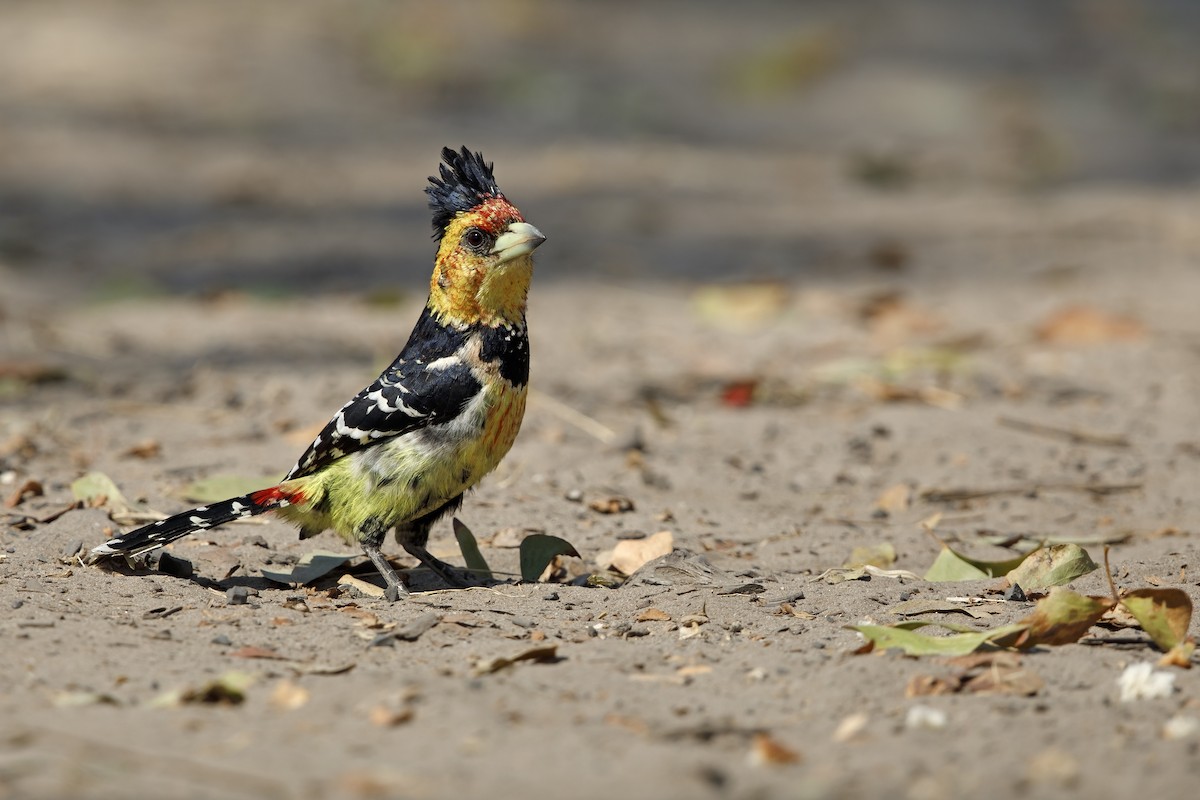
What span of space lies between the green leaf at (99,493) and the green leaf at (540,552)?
4.74 ft

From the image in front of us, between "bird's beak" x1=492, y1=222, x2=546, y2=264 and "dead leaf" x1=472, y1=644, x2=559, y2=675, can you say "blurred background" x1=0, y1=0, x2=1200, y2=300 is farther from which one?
"dead leaf" x1=472, y1=644, x2=559, y2=675

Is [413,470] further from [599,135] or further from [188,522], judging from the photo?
[599,135]

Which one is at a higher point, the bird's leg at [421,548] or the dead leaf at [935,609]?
the bird's leg at [421,548]

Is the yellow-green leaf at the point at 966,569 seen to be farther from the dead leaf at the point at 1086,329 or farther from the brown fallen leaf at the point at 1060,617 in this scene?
the dead leaf at the point at 1086,329

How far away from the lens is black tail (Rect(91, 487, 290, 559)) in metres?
4.36

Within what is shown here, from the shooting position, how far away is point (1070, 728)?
10.1 ft

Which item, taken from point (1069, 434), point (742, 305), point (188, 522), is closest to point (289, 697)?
point (188, 522)

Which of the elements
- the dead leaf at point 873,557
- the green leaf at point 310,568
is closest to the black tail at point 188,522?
the green leaf at point 310,568

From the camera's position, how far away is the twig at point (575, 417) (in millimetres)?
6410

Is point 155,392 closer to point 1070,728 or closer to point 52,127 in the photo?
point 1070,728

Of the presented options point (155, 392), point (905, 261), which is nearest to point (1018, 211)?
point (905, 261)

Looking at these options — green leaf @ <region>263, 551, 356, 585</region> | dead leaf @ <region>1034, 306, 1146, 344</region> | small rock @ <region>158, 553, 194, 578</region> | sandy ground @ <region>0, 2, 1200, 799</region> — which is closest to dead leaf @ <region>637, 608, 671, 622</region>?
sandy ground @ <region>0, 2, 1200, 799</region>

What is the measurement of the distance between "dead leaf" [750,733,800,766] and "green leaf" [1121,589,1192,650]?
43.9 inches

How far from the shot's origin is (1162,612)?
3.57 m
